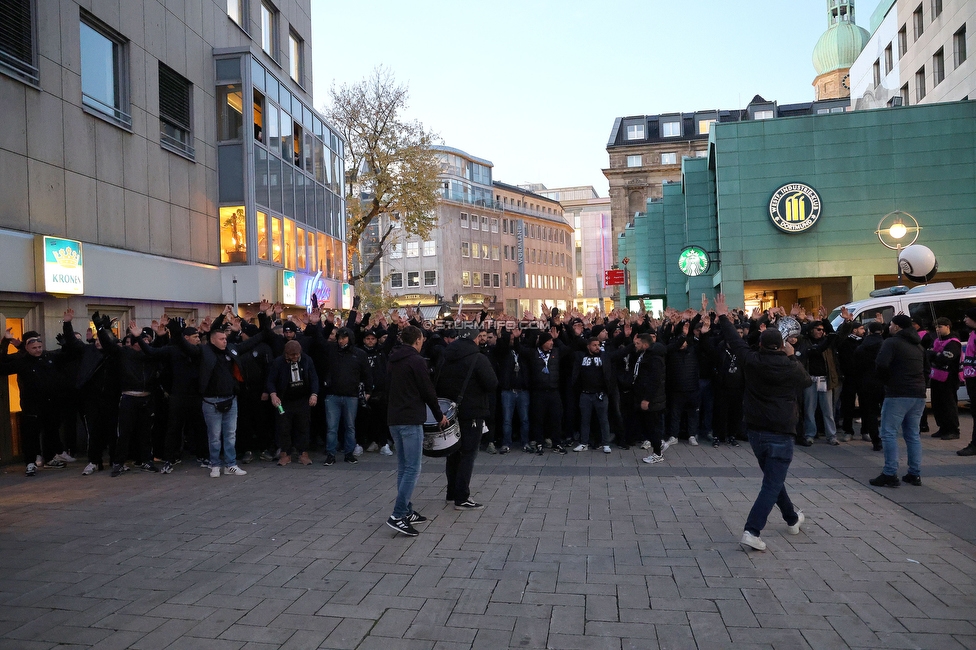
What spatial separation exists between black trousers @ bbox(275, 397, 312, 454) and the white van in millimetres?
9744

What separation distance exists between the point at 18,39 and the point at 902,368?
45.6 ft

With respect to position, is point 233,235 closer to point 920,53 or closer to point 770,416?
point 770,416

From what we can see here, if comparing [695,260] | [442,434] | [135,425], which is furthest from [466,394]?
[695,260]

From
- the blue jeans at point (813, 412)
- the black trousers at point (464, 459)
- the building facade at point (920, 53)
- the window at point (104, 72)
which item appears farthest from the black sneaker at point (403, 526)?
the building facade at point (920, 53)

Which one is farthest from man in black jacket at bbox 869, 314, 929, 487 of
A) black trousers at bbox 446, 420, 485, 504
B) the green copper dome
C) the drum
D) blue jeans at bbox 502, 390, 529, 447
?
the green copper dome

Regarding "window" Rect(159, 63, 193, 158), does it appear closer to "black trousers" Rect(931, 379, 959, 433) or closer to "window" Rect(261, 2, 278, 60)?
"window" Rect(261, 2, 278, 60)

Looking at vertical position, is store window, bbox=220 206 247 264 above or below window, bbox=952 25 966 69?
below

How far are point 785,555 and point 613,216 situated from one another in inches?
2721

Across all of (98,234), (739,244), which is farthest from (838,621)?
(739,244)

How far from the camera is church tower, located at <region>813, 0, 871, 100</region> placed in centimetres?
7484

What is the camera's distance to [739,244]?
1046 inches

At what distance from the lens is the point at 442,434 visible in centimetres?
704

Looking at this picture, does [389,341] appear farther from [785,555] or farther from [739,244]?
[739,244]

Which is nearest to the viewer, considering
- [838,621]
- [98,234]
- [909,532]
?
[838,621]
